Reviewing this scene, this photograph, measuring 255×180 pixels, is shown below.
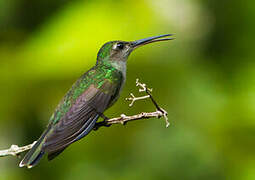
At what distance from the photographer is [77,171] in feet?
14.4

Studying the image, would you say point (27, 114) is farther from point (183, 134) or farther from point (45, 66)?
point (183, 134)

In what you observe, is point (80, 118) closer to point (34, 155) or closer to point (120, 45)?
point (34, 155)

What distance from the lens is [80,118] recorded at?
1776mm

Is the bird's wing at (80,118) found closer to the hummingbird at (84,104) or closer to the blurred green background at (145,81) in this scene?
the hummingbird at (84,104)

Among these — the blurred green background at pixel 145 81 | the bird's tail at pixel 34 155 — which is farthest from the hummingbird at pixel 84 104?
the blurred green background at pixel 145 81

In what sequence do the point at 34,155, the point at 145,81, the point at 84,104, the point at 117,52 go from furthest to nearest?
the point at 145,81
the point at 117,52
the point at 84,104
the point at 34,155

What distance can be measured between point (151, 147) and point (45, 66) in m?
1.45

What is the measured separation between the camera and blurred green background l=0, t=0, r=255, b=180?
4.30 metres

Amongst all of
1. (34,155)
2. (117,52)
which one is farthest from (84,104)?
(117,52)

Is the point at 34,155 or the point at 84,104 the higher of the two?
the point at 84,104

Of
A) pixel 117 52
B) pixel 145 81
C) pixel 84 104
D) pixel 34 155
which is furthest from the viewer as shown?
pixel 145 81

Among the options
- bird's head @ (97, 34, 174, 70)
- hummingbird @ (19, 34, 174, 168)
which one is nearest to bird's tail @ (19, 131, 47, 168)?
hummingbird @ (19, 34, 174, 168)

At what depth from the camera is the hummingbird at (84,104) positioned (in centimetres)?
159

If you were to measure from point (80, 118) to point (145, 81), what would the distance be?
2.75 m
